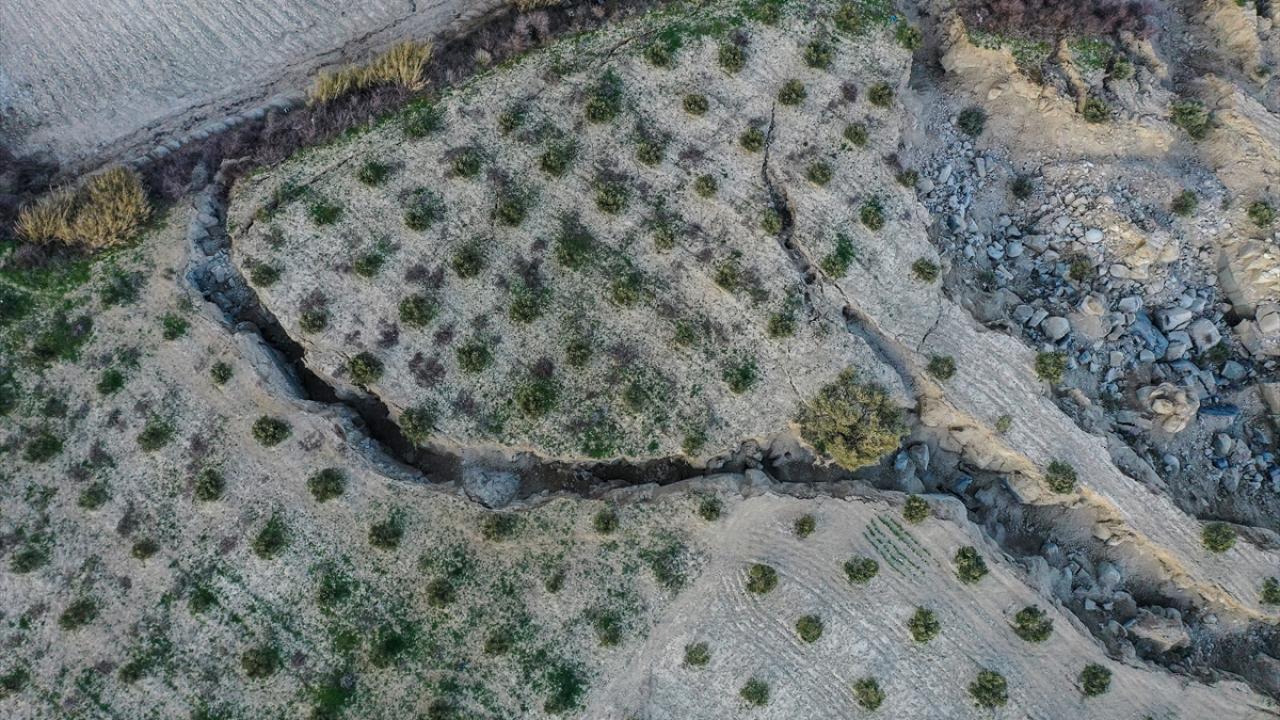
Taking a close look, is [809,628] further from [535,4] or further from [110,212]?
[110,212]

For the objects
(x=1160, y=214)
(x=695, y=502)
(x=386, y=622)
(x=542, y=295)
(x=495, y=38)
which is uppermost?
(x=495, y=38)

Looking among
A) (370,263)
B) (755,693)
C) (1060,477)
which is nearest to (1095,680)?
(1060,477)

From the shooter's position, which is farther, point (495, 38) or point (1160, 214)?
point (495, 38)

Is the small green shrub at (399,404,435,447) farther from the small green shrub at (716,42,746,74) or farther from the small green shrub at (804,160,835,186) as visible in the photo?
the small green shrub at (716,42,746,74)

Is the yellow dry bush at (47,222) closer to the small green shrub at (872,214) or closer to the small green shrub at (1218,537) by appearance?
the small green shrub at (872,214)

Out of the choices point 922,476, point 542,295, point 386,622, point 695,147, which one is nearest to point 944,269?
point 922,476

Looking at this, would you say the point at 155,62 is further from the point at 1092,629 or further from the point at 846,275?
the point at 1092,629
